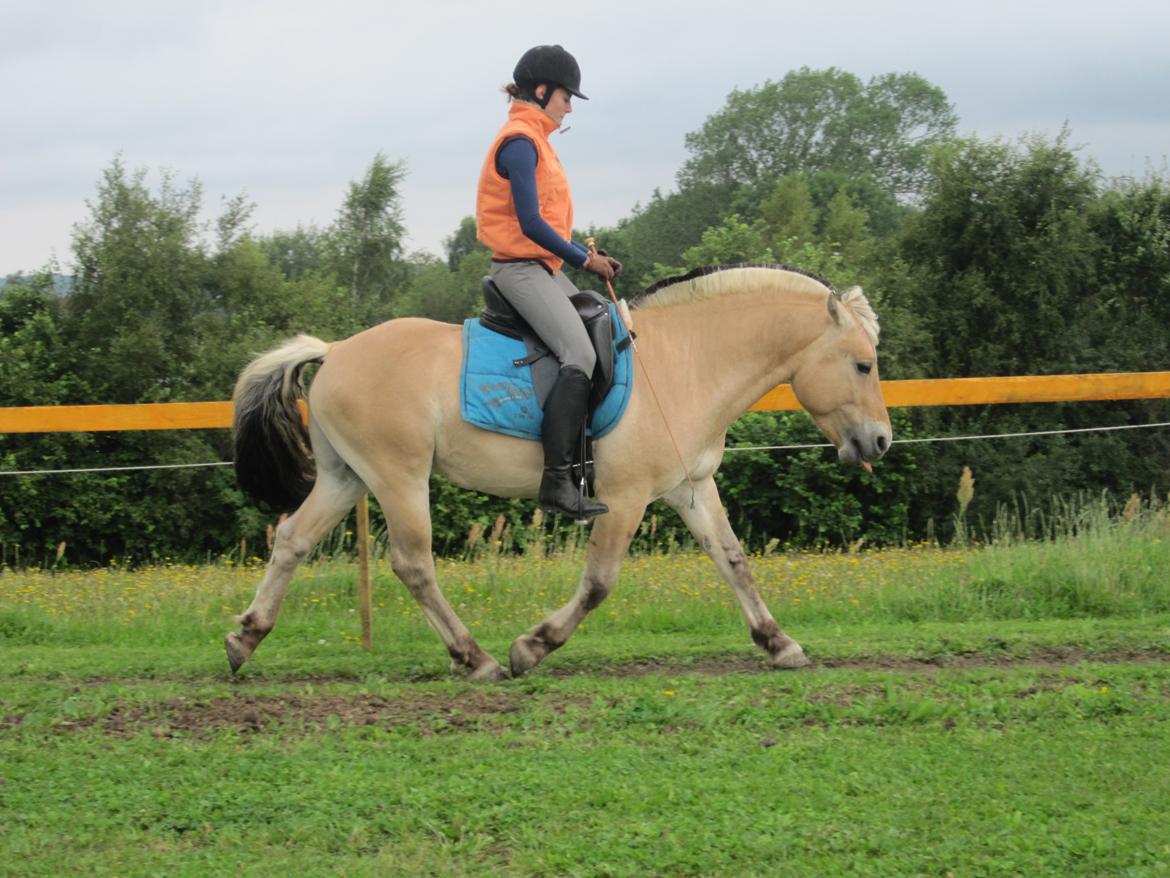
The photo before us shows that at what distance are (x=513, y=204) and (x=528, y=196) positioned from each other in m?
0.20

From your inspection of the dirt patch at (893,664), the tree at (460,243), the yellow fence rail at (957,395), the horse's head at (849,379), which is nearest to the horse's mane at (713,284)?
the horse's head at (849,379)

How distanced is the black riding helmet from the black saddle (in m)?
1.06

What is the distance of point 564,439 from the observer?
6301 mm

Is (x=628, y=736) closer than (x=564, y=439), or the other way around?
(x=628, y=736)

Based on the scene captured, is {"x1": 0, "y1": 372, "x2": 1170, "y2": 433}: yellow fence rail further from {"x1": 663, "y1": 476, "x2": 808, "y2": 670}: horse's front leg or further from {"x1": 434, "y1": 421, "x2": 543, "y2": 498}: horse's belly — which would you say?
{"x1": 434, "y1": 421, "x2": 543, "y2": 498}: horse's belly

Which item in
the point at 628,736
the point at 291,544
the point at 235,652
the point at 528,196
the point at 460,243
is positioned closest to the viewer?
the point at 628,736

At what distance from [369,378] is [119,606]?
3.72 meters

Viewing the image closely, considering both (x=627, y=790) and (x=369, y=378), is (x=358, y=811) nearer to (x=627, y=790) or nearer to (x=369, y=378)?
(x=627, y=790)

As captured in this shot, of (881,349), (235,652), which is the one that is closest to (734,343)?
(235,652)

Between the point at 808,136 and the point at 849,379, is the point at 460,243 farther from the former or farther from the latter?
the point at 849,379

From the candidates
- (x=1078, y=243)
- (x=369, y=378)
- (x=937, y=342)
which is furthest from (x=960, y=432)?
(x=369, y=378)

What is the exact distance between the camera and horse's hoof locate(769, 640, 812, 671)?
6742mm

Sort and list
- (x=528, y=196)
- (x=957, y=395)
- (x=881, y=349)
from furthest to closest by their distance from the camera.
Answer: (x=881, y=349) → (x=957, y=395) → (x=528, y=196)

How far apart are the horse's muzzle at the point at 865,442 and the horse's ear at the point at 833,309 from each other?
584 mm
